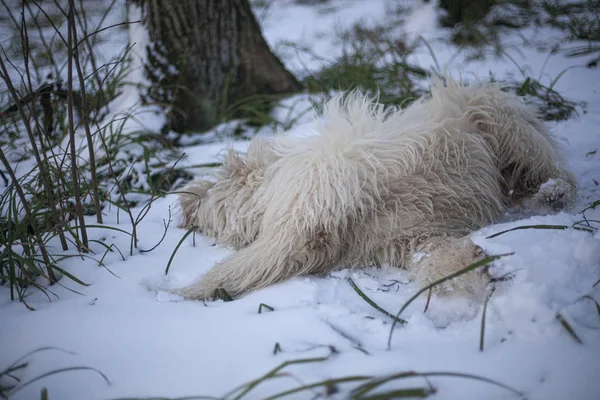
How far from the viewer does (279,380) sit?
118 cm

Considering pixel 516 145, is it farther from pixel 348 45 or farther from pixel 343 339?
pixel 348 45

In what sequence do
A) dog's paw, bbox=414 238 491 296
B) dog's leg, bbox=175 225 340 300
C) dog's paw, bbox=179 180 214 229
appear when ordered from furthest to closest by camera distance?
dog's paw, bbox=179 180 214 229, dog's leg, bbox=175 225 340 300, dog's paw, bbox=414 238 491 296

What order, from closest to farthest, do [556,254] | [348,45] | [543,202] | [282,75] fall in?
[556,254] < [543,202] < [282,75] < [348,45]

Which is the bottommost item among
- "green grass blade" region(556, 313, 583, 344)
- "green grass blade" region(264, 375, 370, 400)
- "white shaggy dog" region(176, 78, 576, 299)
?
"green grass blade" region(556, 313, 583, 344)

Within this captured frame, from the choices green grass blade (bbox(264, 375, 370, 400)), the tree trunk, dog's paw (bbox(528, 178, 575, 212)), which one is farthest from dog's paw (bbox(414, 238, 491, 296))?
the tree trunk

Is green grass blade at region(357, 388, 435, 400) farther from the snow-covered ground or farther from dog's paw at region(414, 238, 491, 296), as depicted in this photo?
dog's paw at region(414, 238, 491, 296)

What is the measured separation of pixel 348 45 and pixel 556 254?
437 centimetres

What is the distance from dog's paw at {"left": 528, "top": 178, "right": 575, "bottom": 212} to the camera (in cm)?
194

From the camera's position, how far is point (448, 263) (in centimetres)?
151

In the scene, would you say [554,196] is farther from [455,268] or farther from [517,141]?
[455,268]

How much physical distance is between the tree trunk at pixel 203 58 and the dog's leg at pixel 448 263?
225 centimetres

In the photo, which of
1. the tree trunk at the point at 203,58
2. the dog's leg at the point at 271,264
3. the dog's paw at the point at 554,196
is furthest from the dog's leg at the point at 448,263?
the tree trunk at the point at 203,58

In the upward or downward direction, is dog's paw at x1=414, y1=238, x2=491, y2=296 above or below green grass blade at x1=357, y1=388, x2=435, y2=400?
above

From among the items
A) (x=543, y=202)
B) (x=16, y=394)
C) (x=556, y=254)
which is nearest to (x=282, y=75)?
(x=543, y=202)
